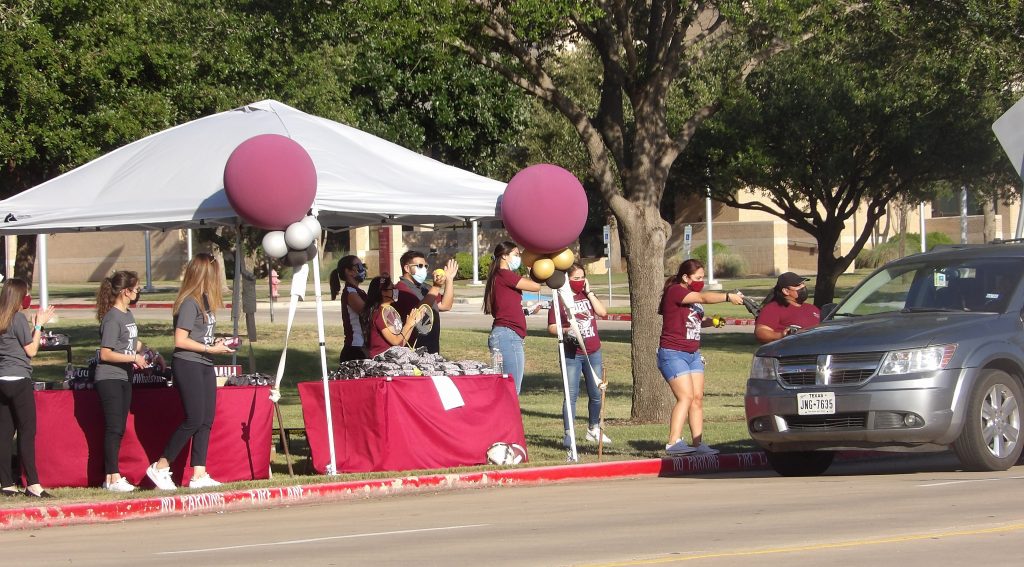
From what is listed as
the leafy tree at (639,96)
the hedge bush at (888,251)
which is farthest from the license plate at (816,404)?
the hedge bush at (888,251)

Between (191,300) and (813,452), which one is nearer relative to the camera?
(191,300)

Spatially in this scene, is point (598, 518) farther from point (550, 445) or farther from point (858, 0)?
point (858, 0)

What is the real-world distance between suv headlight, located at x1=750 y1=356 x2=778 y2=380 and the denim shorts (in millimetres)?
1128

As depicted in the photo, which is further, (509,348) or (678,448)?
(509,348)

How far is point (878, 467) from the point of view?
12.4 metres

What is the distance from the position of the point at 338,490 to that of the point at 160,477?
1.47 metres

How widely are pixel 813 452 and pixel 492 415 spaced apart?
2872 millimetres

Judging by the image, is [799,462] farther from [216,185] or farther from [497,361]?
[216,185]

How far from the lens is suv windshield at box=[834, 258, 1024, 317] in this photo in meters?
11.5

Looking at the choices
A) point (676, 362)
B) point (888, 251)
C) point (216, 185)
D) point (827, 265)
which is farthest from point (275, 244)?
point (888, 251)

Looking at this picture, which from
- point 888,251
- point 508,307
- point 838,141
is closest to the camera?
point 508,307

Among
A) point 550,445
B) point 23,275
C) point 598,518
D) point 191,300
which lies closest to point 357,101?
point 23,275

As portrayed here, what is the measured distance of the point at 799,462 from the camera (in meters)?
11.9

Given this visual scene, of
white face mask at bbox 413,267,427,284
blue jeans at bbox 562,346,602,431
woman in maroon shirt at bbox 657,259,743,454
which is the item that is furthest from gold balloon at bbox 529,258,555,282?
white face mask at bbox 413,267,427,284
